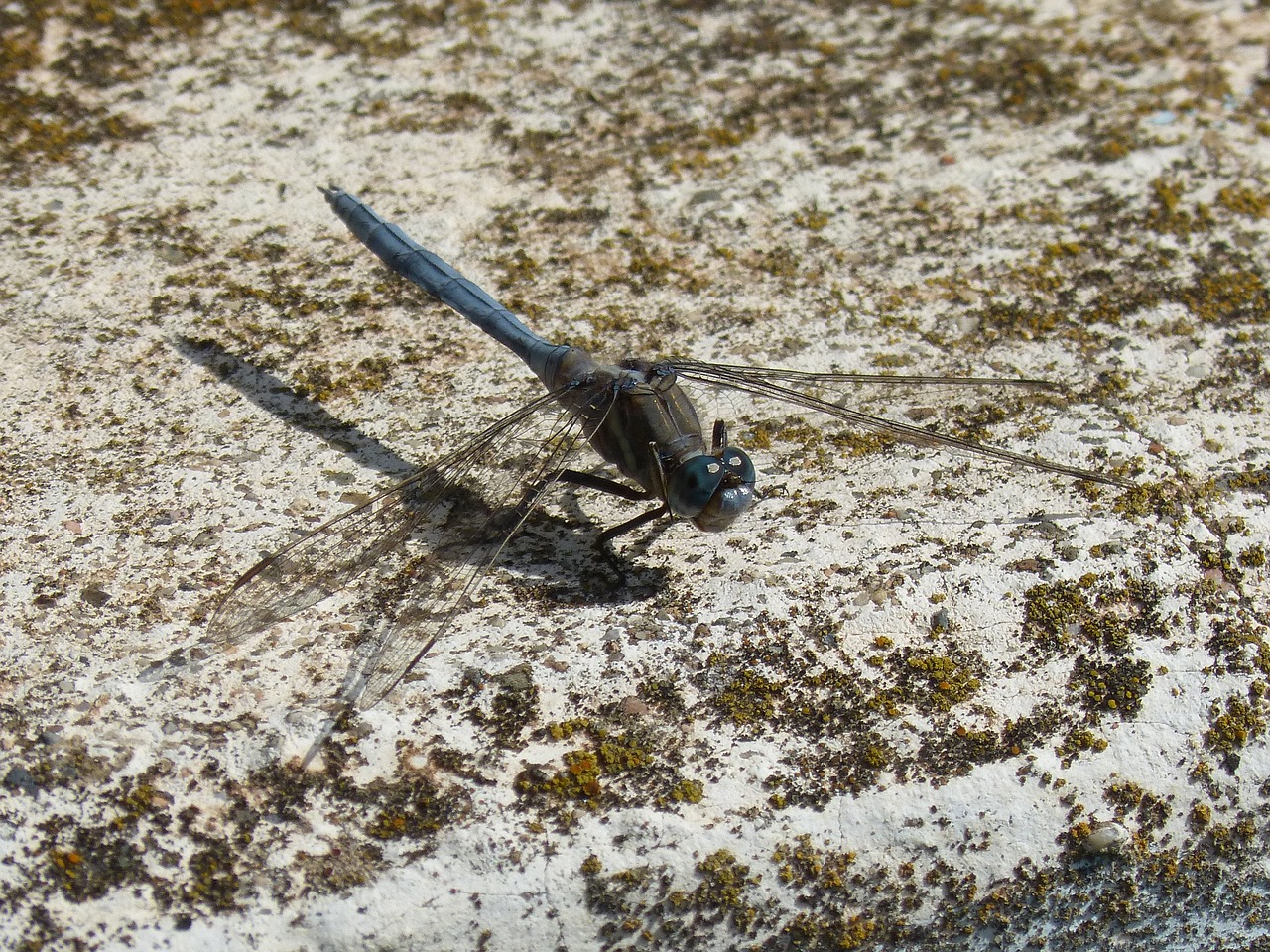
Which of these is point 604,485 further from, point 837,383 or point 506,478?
point 837,383

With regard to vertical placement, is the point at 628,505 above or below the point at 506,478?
below

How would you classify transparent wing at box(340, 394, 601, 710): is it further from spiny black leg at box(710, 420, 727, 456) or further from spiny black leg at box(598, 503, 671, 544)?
spiny black leg at box(710, 420, 727, 456)

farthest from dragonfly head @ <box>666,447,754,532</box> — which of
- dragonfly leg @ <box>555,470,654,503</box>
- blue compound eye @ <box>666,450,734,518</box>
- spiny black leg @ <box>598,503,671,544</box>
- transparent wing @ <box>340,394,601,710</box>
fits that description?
transparent wing @ <box>340,394,601,710</box>

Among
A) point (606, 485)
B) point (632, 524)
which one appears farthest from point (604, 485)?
point (632, 524)

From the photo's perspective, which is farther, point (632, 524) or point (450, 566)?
point (632, 524)

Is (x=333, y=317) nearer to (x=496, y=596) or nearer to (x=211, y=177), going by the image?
(x=211, y=177)

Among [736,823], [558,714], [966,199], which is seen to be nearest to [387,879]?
[558,714]

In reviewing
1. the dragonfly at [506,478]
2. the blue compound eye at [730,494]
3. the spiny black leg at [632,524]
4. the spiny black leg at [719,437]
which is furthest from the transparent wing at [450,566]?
the blue compound eye at [730,494]
